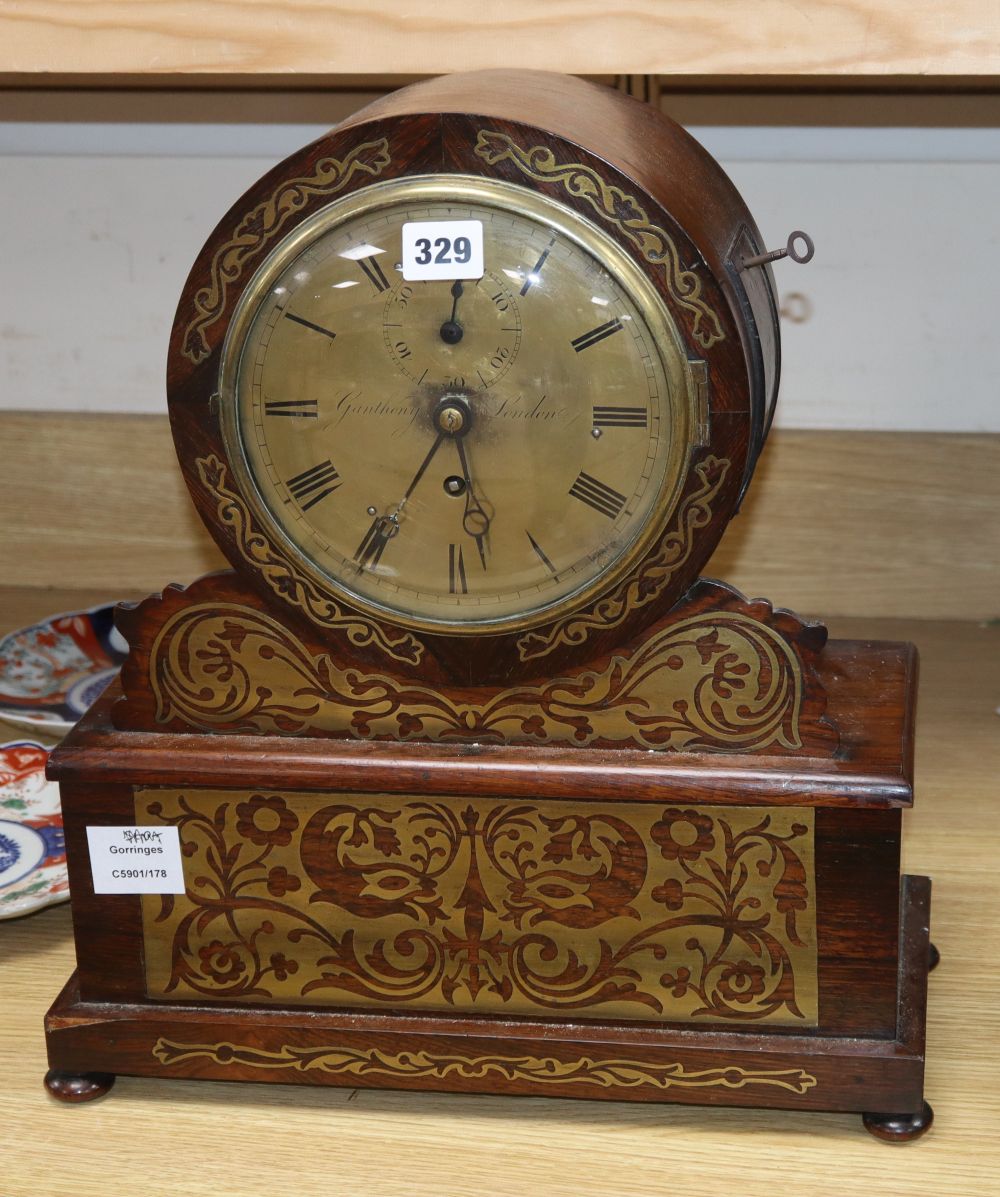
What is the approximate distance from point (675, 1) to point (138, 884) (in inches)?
26.3

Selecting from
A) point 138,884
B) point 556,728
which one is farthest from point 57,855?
point 556,728

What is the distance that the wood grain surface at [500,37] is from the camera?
1058 millimetres

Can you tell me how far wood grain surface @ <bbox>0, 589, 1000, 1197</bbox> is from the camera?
96 cm

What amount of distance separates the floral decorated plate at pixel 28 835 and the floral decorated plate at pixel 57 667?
56 millimetres

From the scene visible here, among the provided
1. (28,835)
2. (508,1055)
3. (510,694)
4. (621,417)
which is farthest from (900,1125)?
(28,835)

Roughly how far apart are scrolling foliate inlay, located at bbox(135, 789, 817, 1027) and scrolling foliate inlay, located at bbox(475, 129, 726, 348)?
0.31m

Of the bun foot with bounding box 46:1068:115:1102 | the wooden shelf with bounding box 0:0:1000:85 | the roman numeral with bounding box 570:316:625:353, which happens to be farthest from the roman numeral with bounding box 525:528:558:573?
the bun foot with bounding box 46:1068:115:1102

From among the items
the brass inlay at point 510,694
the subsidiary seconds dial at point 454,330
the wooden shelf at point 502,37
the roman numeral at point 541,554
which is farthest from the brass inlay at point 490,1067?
the wooden shelf at point 502,37

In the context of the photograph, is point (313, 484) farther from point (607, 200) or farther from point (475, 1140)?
point (475, 1140)

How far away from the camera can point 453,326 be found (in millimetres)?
920

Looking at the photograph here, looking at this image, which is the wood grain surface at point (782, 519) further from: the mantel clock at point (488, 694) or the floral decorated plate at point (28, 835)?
the mantel clock at point (488, 694)

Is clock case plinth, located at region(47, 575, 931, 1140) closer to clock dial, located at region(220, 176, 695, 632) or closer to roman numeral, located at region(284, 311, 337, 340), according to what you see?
clock dial, located at region(220, 176, 695, 632)

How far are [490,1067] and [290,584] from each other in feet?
1.08

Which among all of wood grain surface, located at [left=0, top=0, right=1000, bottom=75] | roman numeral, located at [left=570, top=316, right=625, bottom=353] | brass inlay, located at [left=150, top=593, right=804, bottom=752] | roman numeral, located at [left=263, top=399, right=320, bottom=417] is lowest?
brass inlay, located at [left=150, top=593, right=804, bottom=752]
